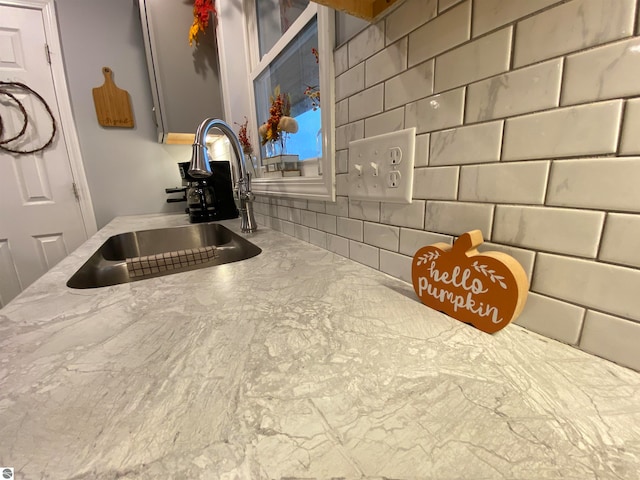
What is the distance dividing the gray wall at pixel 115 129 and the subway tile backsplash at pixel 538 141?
1.89 meters

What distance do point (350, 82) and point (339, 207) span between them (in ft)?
1.01

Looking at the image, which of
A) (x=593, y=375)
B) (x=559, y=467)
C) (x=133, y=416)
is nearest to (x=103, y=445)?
(x=133, y=416)

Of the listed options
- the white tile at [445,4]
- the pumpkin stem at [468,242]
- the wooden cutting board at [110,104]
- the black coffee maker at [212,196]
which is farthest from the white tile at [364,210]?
the wooden cutting board at [110,104]

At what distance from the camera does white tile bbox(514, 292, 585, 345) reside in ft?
1.05

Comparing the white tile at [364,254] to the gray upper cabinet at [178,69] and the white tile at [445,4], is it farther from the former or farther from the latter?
the gray upper cabinet at [178,69]

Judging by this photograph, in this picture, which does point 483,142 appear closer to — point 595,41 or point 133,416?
point 595,41

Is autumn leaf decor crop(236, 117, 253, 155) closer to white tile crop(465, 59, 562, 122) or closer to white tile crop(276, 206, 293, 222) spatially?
white tile crop(276, 206, 293, 222)

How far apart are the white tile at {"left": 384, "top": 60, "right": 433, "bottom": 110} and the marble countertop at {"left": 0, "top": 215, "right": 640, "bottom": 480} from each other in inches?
14.9

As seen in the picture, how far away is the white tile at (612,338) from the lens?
283 mm

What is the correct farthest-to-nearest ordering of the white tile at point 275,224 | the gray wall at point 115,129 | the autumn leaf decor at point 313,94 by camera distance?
the gray wall at point 115,129, the white tile at point 275,224, the autumn leaf decor at point 313,94

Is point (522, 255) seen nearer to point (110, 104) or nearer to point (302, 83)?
point (302, 83)

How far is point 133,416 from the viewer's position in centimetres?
24

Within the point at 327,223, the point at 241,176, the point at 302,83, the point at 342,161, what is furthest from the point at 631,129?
the point at 241,176

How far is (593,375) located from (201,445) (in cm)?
40
